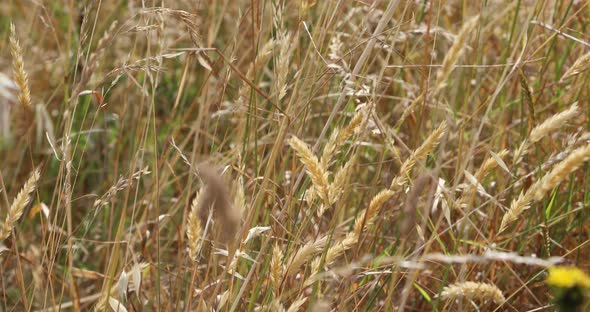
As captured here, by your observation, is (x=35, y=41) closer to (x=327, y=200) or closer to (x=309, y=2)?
(x=309, y=2)

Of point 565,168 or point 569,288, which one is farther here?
point 565,168

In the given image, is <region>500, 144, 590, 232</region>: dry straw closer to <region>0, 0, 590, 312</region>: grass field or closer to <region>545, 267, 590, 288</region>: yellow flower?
<region>0, 0, 590, 312</region>: grass field

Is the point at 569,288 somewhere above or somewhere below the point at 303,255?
above

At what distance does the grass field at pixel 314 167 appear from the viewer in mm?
981

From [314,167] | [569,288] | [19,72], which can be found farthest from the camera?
[19,72]

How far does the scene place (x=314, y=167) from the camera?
92 cm

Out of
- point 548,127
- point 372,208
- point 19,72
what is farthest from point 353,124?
point 19,72

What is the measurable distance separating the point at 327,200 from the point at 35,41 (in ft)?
6.53

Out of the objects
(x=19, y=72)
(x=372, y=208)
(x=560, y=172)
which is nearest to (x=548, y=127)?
(x=560, y=172)

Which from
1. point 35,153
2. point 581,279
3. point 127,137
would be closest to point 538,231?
point 581,279

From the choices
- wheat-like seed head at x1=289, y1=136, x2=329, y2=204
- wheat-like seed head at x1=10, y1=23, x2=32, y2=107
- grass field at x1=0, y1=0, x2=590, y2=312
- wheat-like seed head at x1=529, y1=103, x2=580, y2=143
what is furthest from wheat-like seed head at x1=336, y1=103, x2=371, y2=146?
wheat-like seed head at x1=10, y1=23, x2=32, y2=107

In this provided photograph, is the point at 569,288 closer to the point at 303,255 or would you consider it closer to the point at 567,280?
the point at 567,280

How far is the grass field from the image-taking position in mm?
981

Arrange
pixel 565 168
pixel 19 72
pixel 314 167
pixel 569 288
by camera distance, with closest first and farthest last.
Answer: pixel 569 288
pixel 565 168
pixel 314 167
pixel 19 72
